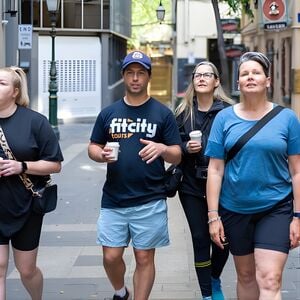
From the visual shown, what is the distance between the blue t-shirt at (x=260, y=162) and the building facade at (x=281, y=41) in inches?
436

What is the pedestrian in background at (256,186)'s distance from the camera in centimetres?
423

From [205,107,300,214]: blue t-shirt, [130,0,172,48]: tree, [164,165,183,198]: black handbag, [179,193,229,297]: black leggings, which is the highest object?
[130,0,172,48]: tree

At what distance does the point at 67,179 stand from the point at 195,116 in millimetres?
7674

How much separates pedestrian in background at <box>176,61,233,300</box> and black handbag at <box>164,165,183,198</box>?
86 millimetres

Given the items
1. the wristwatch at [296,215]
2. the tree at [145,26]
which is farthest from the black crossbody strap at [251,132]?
the tree at [145,26]

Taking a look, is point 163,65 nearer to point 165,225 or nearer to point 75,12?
point 75,12

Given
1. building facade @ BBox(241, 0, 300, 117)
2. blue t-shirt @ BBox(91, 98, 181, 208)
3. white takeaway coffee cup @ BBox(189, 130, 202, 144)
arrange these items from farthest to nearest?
1. building facade @ BBox(241, 0, 300, 117)
2. white takeaway coffee cup @ BBox(189, 130, 202, 144)
3. blue t-shirt @ BBox(91, 98, 181, 208)

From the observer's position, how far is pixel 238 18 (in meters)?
34.3

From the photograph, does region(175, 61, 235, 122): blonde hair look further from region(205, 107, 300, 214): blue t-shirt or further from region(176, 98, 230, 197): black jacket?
region(205, 107, 300, 214): blue t-shirt

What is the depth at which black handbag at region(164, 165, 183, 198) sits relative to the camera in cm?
512

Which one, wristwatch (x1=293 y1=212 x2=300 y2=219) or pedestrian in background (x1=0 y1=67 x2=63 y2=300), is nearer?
wristwatch (x1=293 y1=212 x2=300 y2=219)

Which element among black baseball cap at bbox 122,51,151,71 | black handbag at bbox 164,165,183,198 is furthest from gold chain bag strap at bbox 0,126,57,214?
black baseball cap at bbox 122,51,151,71

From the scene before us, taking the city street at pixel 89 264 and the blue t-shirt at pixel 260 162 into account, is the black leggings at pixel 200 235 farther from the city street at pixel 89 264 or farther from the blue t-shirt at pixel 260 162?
the blue t-shirt at pixel 260 162

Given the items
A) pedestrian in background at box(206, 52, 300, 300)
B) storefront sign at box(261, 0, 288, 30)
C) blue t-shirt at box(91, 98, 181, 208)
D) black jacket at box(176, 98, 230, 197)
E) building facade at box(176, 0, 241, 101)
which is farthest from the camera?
building facade at box(176, 0, 241, 101)
